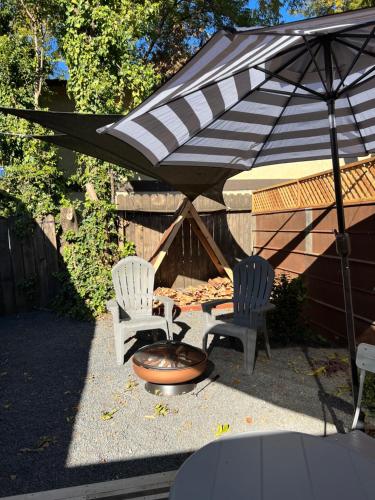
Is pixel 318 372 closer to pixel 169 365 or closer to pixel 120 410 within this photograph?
pixel 169 365

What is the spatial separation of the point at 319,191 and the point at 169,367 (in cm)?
305

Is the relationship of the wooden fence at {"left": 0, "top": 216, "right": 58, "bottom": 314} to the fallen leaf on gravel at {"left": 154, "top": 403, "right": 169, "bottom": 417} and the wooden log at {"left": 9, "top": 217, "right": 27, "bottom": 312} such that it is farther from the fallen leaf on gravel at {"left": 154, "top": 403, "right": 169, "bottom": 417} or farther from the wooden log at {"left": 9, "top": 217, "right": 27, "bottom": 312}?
the fallen leaf on gravel at {"left": 154, "top": 403, "right": 169, "bottom": 417}

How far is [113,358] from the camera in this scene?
4.10 metres

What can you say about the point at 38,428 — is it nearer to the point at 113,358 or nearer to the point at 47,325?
the point at 113,358

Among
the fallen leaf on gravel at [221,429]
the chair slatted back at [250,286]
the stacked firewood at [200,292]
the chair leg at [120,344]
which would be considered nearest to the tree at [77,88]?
the stacked firewood at [200,292]

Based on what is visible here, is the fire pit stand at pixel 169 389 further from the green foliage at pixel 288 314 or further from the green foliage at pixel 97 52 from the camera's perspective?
the green foliage at pixel 97 52

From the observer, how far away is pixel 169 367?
3012 millimetres

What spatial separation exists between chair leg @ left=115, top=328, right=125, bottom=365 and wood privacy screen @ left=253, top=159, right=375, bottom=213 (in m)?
2.80

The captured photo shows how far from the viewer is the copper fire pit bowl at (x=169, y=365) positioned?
9.87 ft

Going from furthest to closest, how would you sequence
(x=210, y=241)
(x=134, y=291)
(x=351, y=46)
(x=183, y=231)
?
1. (x=183, y=231)
2. (x=210, y=241)
3. (x=134, y=291)
4. (x=351, y=46)

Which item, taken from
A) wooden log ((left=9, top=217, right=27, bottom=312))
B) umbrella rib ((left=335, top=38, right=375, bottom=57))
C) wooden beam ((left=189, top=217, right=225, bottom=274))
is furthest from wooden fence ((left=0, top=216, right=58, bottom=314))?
umbrella rib ((left=335, top=38, right=375, bottom=57))

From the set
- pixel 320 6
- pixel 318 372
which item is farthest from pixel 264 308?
pixel 320 6

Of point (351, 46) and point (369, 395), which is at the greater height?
point (351, 46)

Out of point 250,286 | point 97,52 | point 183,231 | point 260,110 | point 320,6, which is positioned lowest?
point 250,286
